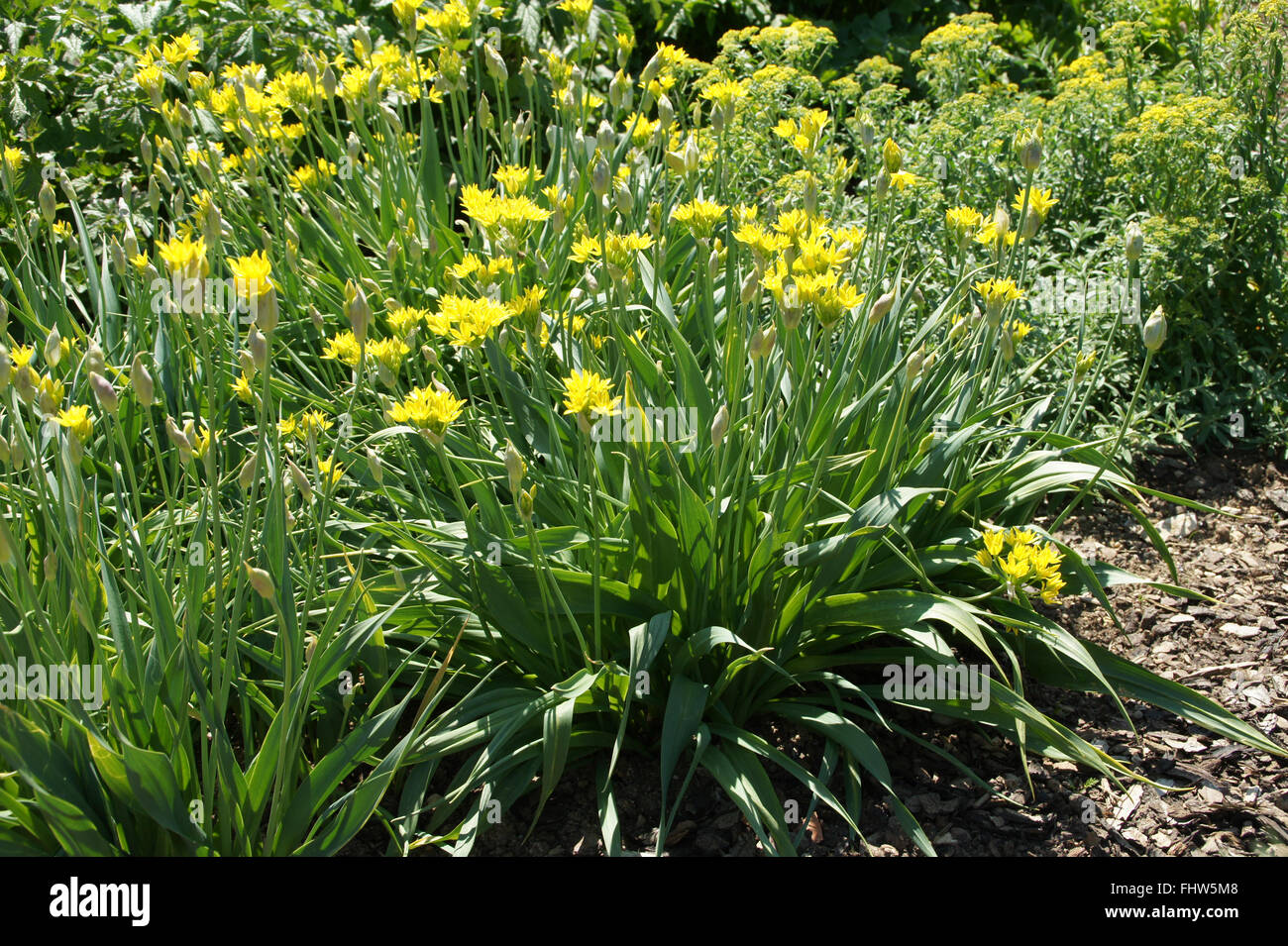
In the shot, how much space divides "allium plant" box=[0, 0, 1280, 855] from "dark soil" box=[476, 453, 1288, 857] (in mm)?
83

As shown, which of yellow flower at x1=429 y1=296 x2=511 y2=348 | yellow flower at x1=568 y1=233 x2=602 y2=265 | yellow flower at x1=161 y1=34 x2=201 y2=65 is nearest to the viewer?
yellow flower at x1=429 y1=296 x2=511 y2=348

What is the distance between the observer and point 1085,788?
2430mm

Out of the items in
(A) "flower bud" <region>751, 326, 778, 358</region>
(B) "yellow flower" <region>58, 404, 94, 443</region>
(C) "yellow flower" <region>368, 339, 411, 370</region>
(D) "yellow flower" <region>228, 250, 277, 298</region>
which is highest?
(D) "yellow flower" <region>228, 250, 277, 298</region>

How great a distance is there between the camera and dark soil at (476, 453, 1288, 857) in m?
2.29

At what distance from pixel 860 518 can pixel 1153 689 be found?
81cm

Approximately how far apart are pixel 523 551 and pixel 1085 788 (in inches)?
54.2

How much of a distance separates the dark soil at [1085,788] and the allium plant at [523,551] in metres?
0.08

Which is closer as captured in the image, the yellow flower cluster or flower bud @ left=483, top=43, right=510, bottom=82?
the yellow flower cluster

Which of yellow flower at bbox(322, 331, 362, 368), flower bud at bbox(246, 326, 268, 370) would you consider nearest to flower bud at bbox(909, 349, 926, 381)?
yellow flower at bbox(322, 331, 362, 368)

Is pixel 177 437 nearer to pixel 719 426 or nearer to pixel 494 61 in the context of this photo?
pixel 719 426

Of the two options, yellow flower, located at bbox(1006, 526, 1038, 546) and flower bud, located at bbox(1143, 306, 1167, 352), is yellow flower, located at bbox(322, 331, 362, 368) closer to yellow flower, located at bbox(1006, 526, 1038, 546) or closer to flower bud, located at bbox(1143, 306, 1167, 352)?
yellow flower, located at bbox(1006, 526, 1038, 546)

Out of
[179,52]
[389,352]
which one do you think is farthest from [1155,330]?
[179,52]
